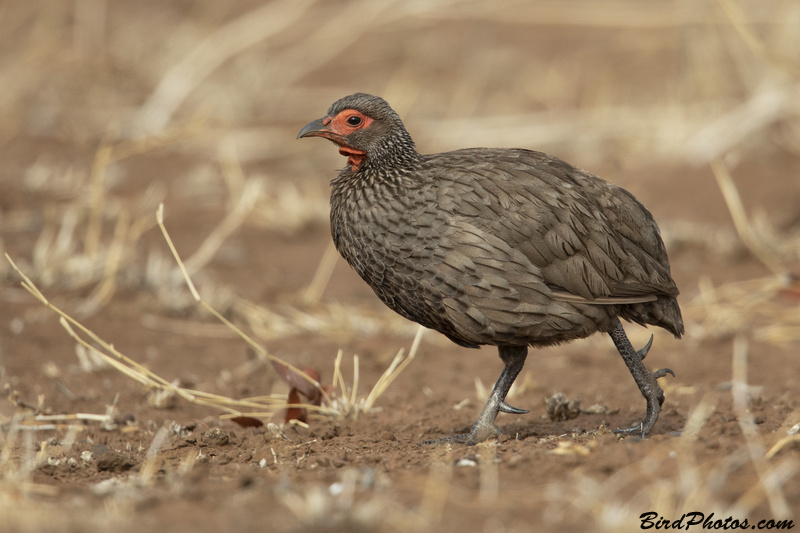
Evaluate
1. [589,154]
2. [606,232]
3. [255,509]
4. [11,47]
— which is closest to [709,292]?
[606,232]

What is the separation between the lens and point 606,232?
14.9 ft

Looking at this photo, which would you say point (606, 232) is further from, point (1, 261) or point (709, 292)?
point (1, 261)

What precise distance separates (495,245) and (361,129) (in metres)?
1.03

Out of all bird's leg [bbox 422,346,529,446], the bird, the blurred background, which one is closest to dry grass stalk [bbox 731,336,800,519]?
the bird

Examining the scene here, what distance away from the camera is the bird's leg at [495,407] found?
15.0ft

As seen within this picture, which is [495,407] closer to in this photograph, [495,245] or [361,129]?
[495,245]

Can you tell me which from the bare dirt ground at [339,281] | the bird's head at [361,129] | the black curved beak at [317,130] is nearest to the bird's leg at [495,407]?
the bare dirt ground at [339,281]

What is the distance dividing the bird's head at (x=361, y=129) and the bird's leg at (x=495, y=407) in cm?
112

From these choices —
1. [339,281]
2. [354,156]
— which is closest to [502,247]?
[354,156]

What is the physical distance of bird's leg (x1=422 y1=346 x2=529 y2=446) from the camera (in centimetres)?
458

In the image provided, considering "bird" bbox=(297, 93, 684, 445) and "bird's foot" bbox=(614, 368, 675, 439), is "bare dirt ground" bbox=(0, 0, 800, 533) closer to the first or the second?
"bird's foot" bbox=(614, 368, 675, 439)

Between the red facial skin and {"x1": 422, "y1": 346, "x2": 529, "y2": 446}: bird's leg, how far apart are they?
47.4 inches

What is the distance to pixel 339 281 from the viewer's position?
8.39 meters

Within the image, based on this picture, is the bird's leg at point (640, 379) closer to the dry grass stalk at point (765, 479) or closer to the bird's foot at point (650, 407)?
the bird's foot at point (650, 407)
